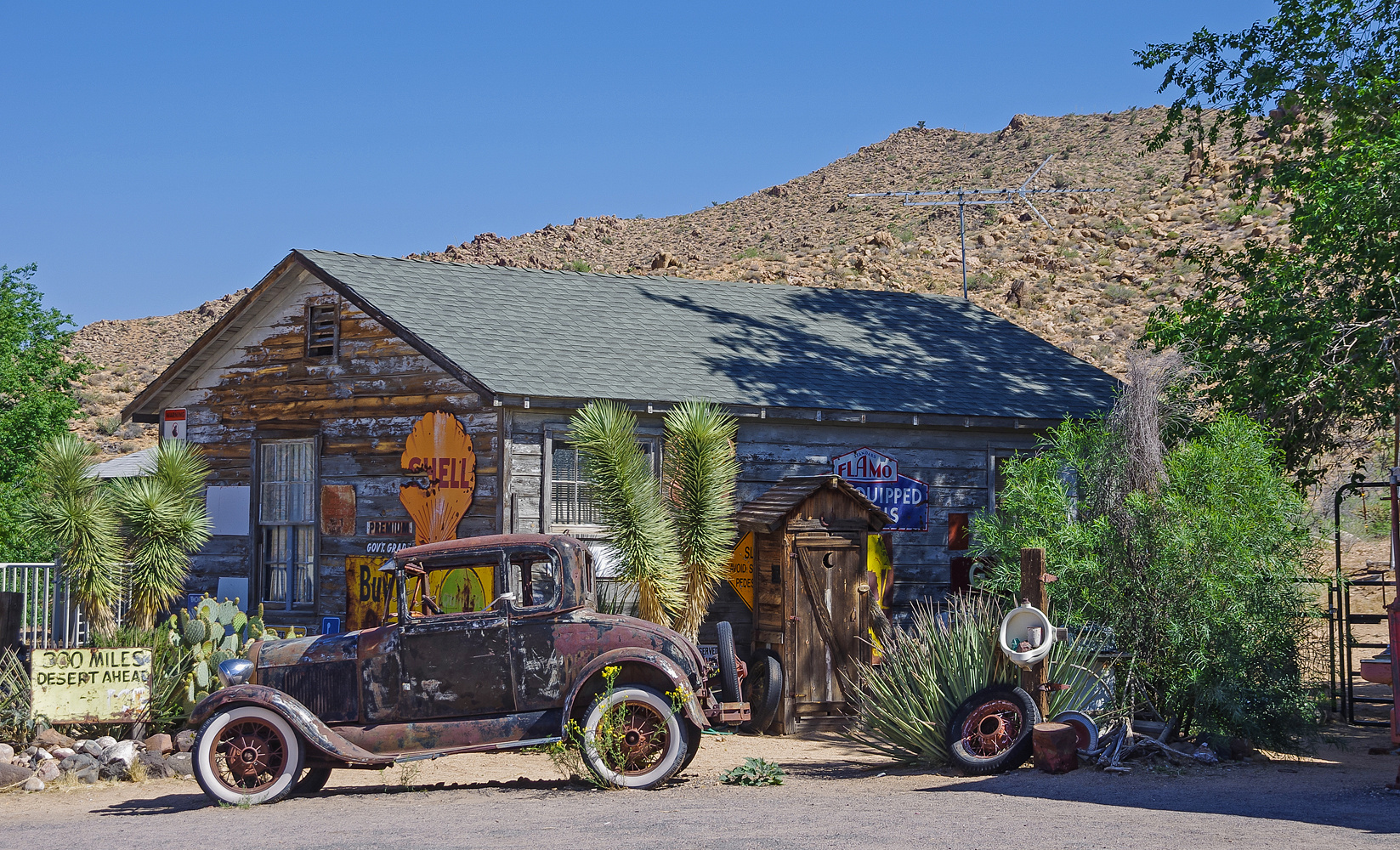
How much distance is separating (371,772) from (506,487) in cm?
314

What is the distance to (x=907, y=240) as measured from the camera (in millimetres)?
50750

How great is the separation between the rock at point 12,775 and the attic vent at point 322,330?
573cm

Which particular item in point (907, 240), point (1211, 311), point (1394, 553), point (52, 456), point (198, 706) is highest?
point (907, 240)

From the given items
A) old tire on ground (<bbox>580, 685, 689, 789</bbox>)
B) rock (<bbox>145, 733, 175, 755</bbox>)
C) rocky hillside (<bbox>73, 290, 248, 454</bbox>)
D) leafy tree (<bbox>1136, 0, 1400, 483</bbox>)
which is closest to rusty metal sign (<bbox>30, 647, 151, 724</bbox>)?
rock (<bbox>145, 733, 175, 755</bbox>)

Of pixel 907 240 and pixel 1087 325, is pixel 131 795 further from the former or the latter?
pixel 907 240

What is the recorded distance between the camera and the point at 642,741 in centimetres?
932

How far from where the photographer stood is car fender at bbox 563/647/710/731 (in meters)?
9.14

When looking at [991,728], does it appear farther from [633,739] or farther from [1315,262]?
[1315,262]

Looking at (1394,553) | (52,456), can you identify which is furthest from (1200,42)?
(52,456)

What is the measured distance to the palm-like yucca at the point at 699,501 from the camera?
40.8 feet

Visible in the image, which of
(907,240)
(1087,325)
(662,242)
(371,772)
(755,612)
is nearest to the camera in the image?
(371,772)

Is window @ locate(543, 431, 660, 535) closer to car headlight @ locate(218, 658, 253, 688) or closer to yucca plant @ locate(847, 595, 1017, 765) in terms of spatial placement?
yucca plant @ locate(847, 595, 1017, 765)

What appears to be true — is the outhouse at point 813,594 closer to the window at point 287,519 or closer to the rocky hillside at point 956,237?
the window at point 287,519

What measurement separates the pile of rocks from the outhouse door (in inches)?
223
